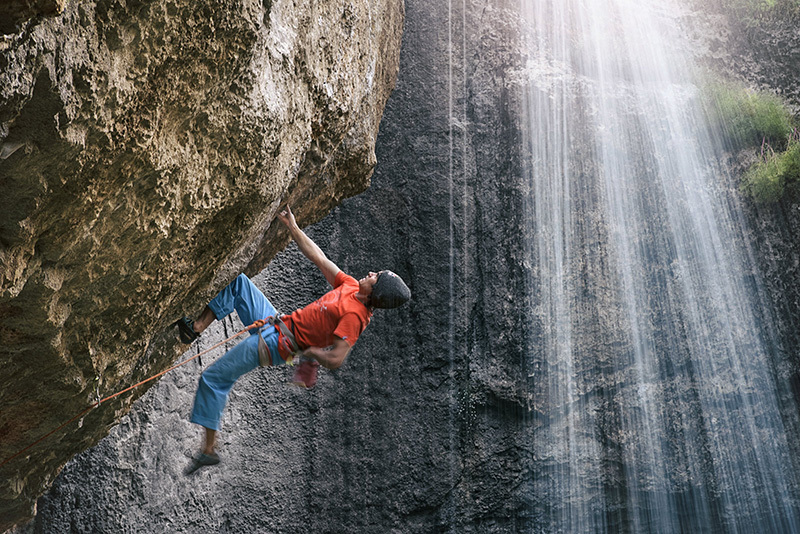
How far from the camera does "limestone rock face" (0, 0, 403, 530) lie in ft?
6.17

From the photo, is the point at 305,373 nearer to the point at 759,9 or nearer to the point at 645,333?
the point at 645,333

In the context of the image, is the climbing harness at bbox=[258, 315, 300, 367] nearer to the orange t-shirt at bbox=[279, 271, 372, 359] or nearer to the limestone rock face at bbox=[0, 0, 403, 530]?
the orange t-shirt at bbox=[279, 271, 372, 359]

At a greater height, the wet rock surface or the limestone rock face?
the limestone rock face

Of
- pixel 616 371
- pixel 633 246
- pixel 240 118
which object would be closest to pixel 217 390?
pixel 240 118

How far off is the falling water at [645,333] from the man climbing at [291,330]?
309 centimetres

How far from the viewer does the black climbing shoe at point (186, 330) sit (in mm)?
3777

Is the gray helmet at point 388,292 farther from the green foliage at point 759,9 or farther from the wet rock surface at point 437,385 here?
the green foliage at point 759,9

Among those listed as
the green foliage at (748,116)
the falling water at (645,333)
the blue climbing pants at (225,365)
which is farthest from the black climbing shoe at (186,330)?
the green foliage at (748,116)

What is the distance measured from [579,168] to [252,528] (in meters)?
4.66

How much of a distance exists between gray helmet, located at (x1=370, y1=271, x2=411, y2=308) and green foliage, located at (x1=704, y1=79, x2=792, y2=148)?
4914 millimetres

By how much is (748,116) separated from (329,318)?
5.44 meters

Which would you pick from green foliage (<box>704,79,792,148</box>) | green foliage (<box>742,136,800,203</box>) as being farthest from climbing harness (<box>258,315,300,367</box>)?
green foliage (<box>704,79,792,148</box>)

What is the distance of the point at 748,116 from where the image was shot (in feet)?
24.0

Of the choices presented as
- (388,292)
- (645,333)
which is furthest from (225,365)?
(645,333)
